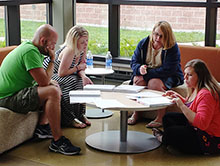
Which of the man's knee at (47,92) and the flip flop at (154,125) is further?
the flip flop at (154,125)

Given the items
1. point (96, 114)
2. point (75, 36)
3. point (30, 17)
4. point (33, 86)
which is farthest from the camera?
point (30, 17)

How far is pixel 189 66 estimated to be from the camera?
4027 mm

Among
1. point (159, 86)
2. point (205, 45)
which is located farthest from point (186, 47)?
point (159, 86)

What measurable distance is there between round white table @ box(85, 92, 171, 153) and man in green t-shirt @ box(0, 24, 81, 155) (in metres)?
0.34

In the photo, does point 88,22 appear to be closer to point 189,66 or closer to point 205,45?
point 205,45

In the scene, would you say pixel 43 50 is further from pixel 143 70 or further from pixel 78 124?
pixel 143 70

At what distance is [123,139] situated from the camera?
436 cm

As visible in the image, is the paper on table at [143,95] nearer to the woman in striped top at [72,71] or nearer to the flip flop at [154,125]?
the flip flop at [154,125]

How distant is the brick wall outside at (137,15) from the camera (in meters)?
6.01

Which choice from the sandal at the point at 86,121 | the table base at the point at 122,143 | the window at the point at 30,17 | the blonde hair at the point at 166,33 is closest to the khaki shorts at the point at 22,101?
the table base at the point at 122,143

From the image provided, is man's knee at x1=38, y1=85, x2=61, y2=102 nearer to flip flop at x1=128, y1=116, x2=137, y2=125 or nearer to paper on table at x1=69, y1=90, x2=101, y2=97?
paper on table at x1=69, y1=90, x2=101, y2=97

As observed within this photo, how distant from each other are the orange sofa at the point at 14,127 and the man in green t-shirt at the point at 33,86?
Result: 0.28 feet

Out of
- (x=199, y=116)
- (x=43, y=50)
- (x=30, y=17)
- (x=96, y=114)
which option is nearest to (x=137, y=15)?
(x=30, y=17)

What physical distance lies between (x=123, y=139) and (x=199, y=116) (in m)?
0.89
